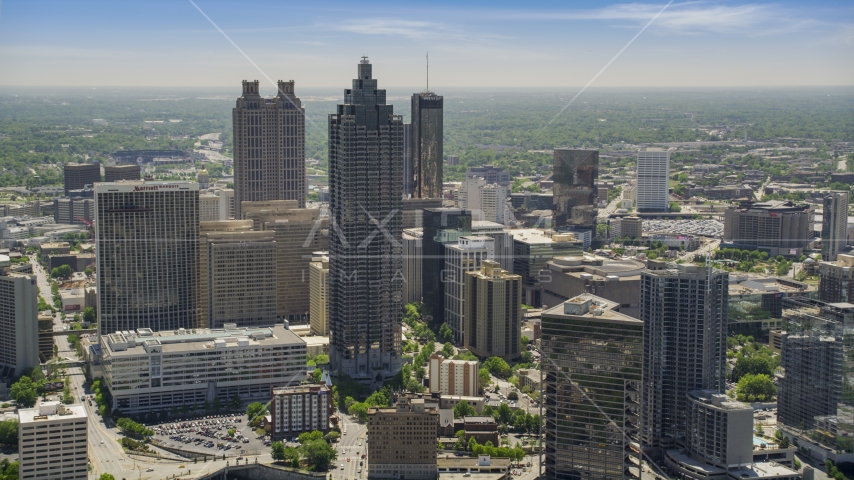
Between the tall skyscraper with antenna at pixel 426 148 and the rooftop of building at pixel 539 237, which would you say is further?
the tall skyscraper with antenna at pixel 426 148

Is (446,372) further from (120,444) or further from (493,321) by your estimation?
(120,444)

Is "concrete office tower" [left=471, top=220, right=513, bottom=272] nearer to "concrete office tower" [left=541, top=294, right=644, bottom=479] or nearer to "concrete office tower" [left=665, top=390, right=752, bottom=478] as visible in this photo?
"concrete office tower" [left=665, top=390, right=752, bottom=478]

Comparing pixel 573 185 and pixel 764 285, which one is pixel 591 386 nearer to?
pixel 764 285

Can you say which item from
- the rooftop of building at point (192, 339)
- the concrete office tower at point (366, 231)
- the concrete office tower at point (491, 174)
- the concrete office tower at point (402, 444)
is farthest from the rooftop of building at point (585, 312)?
the concrete office tower at point (491, 174)

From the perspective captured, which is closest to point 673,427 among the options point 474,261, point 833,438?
point 833,438

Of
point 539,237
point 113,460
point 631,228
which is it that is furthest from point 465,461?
point 631,228

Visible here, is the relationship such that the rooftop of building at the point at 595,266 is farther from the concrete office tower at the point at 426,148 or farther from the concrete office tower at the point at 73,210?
the concrete office tower at the point at 73,210
